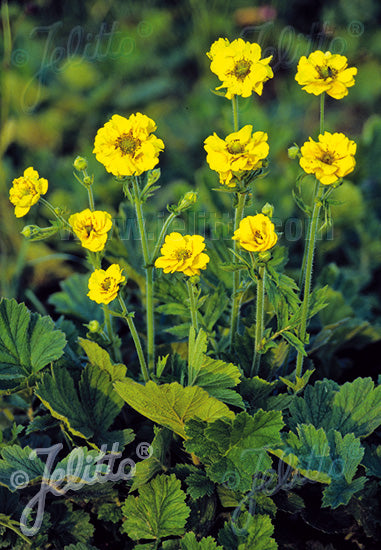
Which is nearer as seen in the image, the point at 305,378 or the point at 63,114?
the point at 305,378

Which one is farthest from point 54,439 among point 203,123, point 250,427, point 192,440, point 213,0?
point 213,0

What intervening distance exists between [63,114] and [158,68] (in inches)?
43.8

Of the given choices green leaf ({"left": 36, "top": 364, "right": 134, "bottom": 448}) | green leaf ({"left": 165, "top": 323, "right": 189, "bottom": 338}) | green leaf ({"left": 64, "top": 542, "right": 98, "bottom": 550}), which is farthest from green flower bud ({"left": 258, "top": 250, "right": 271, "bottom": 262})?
green leaf ({"left": 64, "top": 542, "right": 98, "bottom": 550})

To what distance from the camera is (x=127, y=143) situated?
4.39ft

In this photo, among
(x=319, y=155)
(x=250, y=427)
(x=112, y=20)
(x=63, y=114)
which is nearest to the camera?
(x=319, y=155)

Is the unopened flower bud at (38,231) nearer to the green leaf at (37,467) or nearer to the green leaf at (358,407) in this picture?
the green leaf at (37,467)

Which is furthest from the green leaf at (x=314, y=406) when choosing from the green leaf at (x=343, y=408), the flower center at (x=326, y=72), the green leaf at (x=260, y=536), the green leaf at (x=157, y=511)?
the flower center at (x=326, y=72)

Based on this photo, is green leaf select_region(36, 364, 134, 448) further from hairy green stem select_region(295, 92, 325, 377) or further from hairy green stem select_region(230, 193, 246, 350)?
hairy green stem select_region(295, 92, 325, 377)

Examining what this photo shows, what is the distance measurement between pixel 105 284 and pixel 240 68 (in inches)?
23.5

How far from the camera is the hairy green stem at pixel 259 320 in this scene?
140 centimetres

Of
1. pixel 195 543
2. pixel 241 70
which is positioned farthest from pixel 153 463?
pixel 241 70

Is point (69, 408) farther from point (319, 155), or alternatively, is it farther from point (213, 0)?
point (213, 0)

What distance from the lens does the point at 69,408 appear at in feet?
5.04

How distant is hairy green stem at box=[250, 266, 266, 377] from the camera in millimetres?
1398
